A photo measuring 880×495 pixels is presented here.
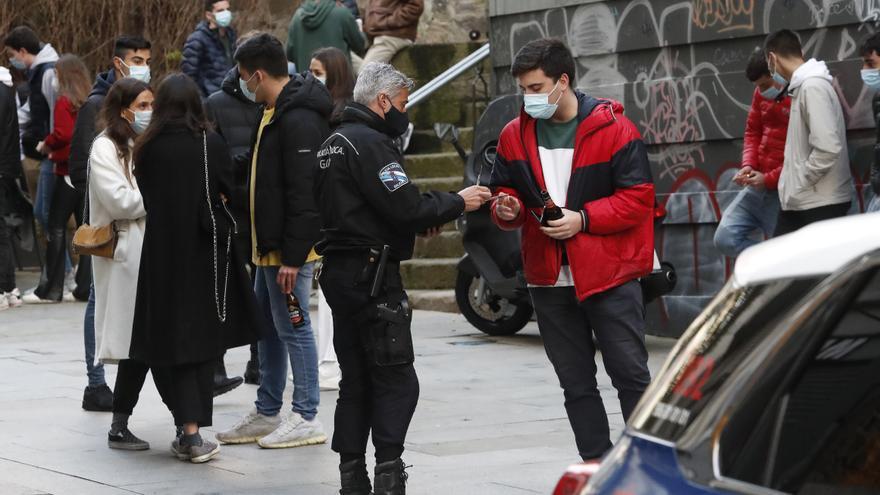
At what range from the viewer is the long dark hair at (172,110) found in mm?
Answer: 7160

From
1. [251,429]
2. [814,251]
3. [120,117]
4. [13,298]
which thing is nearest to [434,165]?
[13,298]

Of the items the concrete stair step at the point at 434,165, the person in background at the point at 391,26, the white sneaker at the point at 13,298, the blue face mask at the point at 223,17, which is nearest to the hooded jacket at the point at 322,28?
the person in background at the point at 391,26

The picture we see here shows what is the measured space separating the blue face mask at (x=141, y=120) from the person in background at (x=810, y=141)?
12.5ft

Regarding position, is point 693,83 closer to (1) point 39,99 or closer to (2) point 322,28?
(2) point 322,28

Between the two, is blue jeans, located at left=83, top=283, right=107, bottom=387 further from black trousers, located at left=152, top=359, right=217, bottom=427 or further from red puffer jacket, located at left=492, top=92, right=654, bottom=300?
red puffer jacket, located at left=492, top=92, right=654, bottom=300

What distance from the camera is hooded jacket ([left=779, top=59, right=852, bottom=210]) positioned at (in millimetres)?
9141

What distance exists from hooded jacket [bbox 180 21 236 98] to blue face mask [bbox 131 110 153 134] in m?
6.47

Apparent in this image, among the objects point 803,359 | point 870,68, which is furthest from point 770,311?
point 870,68

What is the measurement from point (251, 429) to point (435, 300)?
17.9 ft

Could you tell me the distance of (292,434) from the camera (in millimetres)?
7520

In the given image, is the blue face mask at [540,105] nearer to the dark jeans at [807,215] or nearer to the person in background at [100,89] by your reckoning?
the dark jeans at [807,215]

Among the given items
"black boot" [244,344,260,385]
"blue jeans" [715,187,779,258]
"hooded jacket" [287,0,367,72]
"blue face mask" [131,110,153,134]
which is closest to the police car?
"blue face mask" [131,110,153,134]

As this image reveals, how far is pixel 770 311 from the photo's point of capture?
96.5 inches

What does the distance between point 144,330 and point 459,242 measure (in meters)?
6.52
